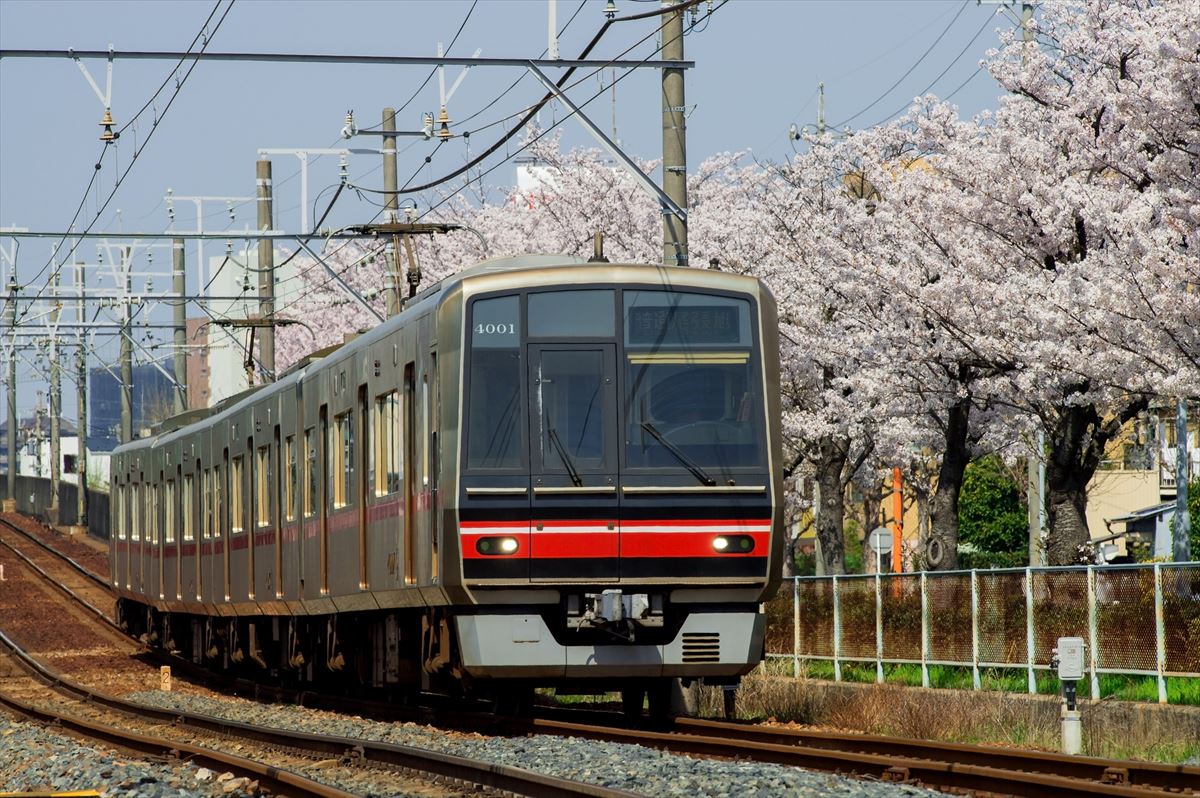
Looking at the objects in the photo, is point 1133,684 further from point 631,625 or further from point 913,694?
point 631,625

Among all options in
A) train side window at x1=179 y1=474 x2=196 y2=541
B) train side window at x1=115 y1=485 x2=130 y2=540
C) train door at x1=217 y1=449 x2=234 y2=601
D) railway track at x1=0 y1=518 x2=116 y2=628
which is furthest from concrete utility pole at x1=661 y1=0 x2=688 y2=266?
railway track at x1=0 y1=518 x2=116 y2=628

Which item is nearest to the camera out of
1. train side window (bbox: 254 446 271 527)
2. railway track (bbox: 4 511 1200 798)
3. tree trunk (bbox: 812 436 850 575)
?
railway track (bbox: 4 511 1200 798)

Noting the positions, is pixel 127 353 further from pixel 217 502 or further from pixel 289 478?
pixel 289 478

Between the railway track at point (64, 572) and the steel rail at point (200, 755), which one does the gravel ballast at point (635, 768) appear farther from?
the railway track at point (64, 572)

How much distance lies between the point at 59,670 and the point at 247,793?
59.0ft

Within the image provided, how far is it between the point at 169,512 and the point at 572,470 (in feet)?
51.7

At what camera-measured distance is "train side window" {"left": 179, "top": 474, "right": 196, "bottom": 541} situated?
81.9 ft

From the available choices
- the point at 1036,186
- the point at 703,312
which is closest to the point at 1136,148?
the point at 1036,186

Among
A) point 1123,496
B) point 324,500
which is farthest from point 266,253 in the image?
point 1123,496

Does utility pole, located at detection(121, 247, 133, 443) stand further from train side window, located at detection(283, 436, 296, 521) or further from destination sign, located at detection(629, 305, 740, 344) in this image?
destination sign, located at detection(629, 305, 740, 344)

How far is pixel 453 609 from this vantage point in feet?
41.9

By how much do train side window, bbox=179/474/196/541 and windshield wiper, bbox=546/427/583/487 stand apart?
13198 millimetres

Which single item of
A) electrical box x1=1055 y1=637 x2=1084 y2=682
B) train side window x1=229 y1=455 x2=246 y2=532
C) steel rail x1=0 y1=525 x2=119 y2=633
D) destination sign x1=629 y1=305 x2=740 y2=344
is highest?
destination sign x1=629 y1=305 x2=740 y2=344

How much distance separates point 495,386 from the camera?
12.5m
